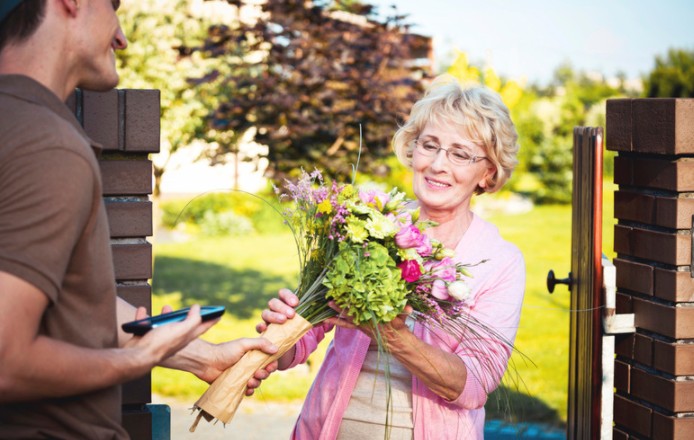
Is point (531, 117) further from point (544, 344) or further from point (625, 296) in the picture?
point (625, 296)

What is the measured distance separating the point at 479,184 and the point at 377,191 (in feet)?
2.16

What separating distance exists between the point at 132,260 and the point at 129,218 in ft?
0.44

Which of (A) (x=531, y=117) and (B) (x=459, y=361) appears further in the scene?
(A) (x=531, y=117)

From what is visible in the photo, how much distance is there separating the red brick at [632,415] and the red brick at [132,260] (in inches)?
71.1

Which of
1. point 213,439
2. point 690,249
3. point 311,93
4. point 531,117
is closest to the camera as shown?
point 690,249

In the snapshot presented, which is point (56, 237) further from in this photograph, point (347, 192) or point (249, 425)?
point (249, 425)

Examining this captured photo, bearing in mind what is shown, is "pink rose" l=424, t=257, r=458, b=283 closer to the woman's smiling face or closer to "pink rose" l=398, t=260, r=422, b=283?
"pink rose" l=398, t=260, r=422, b=283

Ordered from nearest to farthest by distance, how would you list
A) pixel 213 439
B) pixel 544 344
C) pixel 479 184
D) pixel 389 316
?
1. pixel 389 316
2. pixel 479 184
3. pixel 213 439
4. pixel 544 344

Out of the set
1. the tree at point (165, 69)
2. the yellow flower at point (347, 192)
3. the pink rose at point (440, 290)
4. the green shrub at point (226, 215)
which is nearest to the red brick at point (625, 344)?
the pink rose at point (440, 290)

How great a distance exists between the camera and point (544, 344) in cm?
919

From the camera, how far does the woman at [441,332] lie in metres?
2.71

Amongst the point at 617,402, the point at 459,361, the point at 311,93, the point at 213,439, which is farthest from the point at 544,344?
the point at 459,361

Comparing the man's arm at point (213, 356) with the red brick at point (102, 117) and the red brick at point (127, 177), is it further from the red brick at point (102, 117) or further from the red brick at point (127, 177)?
the red brick at point (102, 117)

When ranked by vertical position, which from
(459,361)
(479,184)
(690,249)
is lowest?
(459,361)
